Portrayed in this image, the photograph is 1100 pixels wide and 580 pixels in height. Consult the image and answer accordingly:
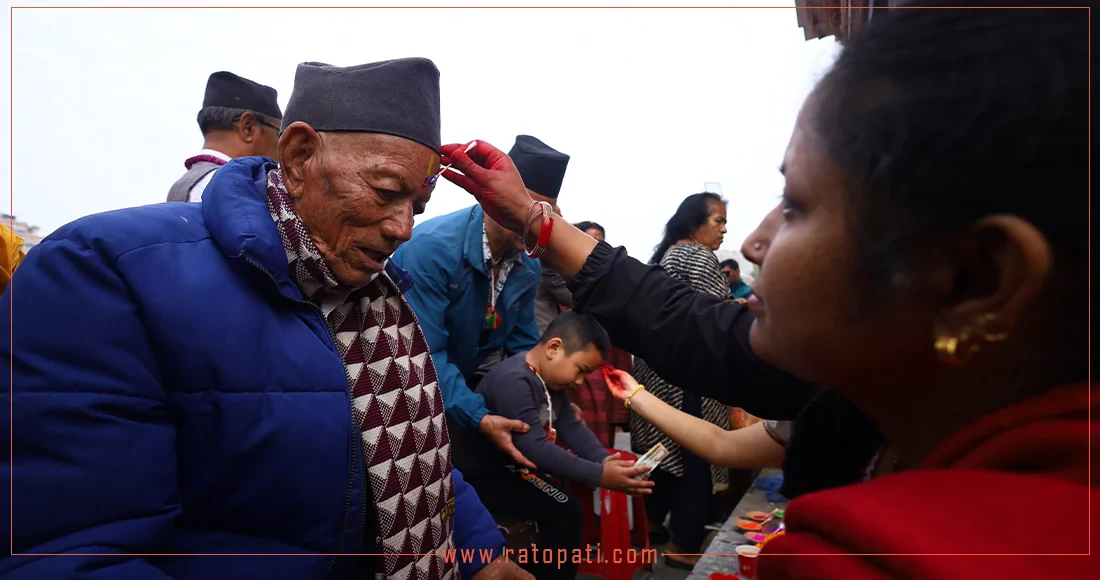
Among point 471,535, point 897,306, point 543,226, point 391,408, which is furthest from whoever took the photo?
point 471,535

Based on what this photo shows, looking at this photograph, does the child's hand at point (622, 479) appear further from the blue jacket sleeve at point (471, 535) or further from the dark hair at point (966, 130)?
the dark hair at point (966, 130)

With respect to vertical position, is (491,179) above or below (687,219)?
below

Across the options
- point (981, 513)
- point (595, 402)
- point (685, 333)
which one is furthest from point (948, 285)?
point (595, 402)

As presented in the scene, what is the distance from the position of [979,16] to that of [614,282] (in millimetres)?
775

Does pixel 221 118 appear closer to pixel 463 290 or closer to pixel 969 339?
pixel 463 290

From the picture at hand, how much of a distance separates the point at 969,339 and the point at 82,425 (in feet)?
3.53

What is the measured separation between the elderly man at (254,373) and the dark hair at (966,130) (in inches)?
33.5

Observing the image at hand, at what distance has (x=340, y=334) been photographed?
4.22 ft

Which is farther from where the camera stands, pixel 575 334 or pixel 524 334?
pixel 524 334

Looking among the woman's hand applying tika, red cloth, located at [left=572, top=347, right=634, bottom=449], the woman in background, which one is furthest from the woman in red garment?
red cloth, located at [left=572, top=347, right=634, bottom=449]

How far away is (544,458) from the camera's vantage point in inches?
104

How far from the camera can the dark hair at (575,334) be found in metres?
2.82

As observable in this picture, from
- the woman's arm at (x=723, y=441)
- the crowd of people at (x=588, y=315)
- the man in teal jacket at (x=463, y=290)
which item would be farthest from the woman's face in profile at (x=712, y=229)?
the woman's arm at (x=723, y=441)

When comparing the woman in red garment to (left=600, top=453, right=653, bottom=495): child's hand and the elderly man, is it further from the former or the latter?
(left=600, top=453, right=653, bottom=495): child's hand
